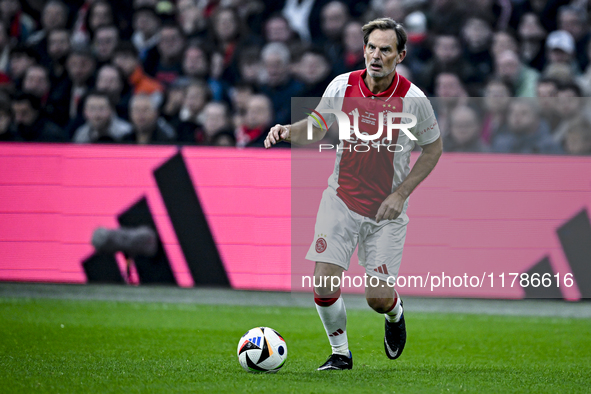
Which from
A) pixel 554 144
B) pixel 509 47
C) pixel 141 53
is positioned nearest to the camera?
pixel 554 144

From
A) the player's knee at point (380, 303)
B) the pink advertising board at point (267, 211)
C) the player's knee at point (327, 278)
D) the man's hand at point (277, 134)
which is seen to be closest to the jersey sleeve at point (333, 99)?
the man's hand at point (277, 134)

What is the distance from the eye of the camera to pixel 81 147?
8.65m

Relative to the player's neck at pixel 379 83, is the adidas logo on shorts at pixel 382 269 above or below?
below

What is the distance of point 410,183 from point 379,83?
0.68 m

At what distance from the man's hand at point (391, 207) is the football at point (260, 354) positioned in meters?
1.05

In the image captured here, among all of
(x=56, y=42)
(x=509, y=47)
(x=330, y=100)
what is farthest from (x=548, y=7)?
(x=56, y=42)

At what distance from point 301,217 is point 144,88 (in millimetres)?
3511

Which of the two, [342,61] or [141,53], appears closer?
[342,61]

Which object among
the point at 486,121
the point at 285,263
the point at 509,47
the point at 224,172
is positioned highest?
the point at 509,47

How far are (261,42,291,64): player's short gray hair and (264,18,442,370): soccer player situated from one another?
16.7 feet

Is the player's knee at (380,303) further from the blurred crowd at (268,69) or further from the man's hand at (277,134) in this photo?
the blurred crowd at (268,69)

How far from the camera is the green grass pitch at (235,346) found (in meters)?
4.21

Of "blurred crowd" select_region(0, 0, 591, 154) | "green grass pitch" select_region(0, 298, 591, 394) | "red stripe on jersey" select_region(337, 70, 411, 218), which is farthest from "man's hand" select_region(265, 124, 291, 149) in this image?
"blurred crowd" select_region(0, 0, 591, 154)

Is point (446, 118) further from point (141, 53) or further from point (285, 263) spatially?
→ point (141, 53)
